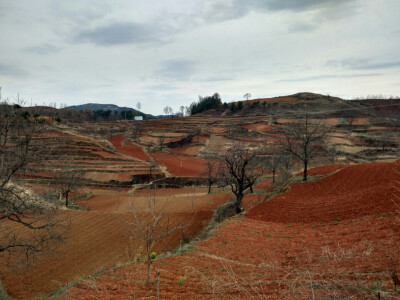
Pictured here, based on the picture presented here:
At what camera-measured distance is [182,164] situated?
64.1m

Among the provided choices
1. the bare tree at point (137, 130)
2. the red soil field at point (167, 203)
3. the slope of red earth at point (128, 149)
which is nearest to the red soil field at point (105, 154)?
the slope of red earth at point (128, 149)

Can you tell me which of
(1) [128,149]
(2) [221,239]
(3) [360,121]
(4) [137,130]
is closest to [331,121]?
(3) [360,121]

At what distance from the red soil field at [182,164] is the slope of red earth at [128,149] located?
3.31m

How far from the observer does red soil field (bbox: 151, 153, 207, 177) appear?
56.4 m

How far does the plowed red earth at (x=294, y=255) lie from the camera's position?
7.21 m

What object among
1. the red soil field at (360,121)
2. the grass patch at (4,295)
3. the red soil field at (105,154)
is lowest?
the grass patch at (4,295)

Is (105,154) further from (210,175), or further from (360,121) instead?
(360,121)

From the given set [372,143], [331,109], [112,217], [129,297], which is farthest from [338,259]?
[331,109]

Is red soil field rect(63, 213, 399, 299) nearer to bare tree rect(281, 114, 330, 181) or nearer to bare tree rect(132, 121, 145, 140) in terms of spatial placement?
bare tree rect(281, 114, 330, 181)

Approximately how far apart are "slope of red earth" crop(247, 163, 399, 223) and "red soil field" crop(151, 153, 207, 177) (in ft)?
101

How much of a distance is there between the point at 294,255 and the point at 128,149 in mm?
71068

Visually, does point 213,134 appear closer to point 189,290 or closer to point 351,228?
point 351,228

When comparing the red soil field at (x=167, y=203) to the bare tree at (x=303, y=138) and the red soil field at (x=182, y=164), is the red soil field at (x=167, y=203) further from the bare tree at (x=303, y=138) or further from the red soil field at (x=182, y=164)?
the red soil field at (x=182, y=164)

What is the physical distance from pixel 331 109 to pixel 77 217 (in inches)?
4512
